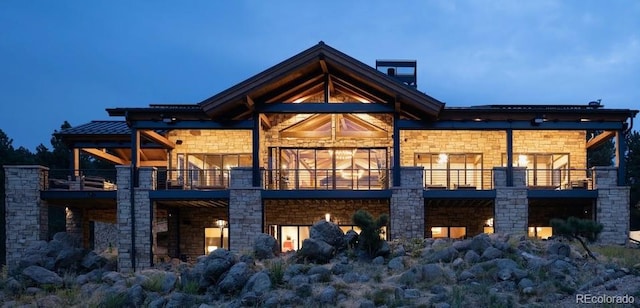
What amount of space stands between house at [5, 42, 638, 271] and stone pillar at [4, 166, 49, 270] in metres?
0.04

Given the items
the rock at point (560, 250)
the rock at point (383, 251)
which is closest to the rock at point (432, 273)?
the rock at point (383, 251)

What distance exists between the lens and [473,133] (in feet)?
89.1

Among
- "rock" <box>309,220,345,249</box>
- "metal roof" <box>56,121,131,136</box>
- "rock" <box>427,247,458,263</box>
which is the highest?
"metal roof" <box>56,121,131,136</box>

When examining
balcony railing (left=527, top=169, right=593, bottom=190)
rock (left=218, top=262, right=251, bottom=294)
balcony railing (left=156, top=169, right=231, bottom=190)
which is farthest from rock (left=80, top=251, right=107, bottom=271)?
balcony railing (left=527, top=169, right=593, bottom=190)

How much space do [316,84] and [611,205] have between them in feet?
37.8

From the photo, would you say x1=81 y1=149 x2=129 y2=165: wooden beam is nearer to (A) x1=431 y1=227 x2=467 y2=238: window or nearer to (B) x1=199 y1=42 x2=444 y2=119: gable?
(B) x1=199 y1=42 x2=444 y2=119: gable

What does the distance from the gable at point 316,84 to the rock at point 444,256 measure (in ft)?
21.3

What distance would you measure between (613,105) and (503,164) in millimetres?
159778

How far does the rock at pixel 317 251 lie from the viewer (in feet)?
59.1

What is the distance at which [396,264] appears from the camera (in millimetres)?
17391

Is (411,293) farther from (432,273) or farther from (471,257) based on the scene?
(471,257)

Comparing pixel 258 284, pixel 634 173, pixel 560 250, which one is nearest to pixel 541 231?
pixel 560 250

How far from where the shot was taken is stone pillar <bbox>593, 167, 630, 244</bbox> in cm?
2350

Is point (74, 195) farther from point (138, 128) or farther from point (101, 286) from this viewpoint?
point (101, 286)
